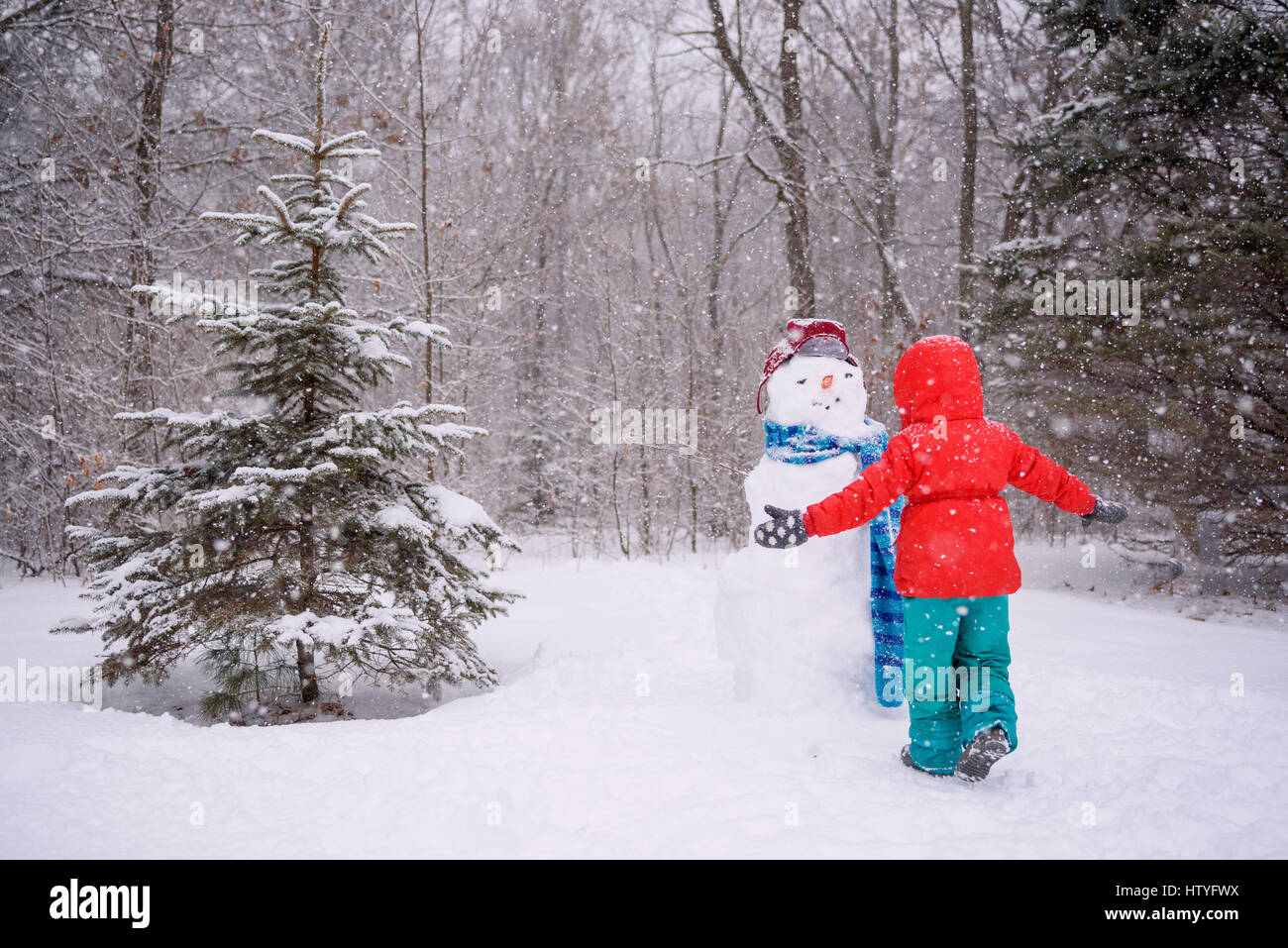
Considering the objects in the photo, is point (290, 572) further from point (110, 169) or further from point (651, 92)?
point (651, 92)

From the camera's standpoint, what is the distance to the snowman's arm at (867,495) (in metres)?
3.17

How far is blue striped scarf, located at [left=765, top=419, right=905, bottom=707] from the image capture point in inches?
153

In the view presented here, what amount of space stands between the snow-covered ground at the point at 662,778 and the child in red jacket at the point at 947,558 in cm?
30

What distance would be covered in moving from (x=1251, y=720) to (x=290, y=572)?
220 inches

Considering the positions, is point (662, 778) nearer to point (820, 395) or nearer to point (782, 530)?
point (782, 530)

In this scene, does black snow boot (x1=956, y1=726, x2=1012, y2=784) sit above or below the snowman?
below

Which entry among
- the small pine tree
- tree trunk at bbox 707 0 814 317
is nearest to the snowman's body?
the small pine tree

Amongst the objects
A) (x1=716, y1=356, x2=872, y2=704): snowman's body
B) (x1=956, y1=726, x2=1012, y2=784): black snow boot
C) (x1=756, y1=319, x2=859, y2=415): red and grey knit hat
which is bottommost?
(x1=956, y1=726, x2=1012, y2=784): black snow boot

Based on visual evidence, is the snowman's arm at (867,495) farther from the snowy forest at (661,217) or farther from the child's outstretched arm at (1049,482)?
the snowy forest at (661,217)

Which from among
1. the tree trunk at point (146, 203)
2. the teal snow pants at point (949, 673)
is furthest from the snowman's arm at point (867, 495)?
the tree trunk at point (146, 203)

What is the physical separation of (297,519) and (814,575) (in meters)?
3.30

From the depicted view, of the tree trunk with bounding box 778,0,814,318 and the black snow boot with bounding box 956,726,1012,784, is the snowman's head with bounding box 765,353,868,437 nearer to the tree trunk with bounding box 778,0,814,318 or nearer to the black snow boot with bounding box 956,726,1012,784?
the black snow boot with bounding box 956,726,1012,784

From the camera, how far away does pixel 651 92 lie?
1758 cm
